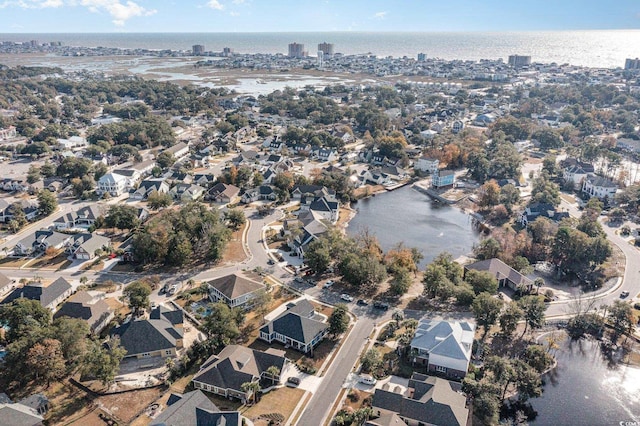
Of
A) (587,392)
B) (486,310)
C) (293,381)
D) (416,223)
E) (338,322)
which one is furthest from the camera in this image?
(416,223)

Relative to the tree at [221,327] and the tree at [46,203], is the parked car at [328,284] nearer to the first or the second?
the tree at [221,327]

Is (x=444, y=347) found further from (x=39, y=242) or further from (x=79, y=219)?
(x=79, y=219)

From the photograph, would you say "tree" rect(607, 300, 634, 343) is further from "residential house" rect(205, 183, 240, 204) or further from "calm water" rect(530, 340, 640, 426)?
"residential house" rect(205, 183, 240, 204)

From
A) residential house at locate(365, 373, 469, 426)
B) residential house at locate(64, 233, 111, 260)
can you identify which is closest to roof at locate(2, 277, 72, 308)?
residential house at locate(64, 233, 111, 260)

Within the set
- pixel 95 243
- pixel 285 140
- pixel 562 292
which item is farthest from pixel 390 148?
pixel 95 243

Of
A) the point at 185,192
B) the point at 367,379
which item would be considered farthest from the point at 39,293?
→ the point at 367,379

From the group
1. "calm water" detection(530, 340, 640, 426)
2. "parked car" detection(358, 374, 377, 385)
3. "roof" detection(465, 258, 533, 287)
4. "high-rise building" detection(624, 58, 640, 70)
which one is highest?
"high-rise building" detection(624, 58, 640, 70)

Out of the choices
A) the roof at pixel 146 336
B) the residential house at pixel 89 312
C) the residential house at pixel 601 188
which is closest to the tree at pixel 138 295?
the residential house at pixel 89 312
